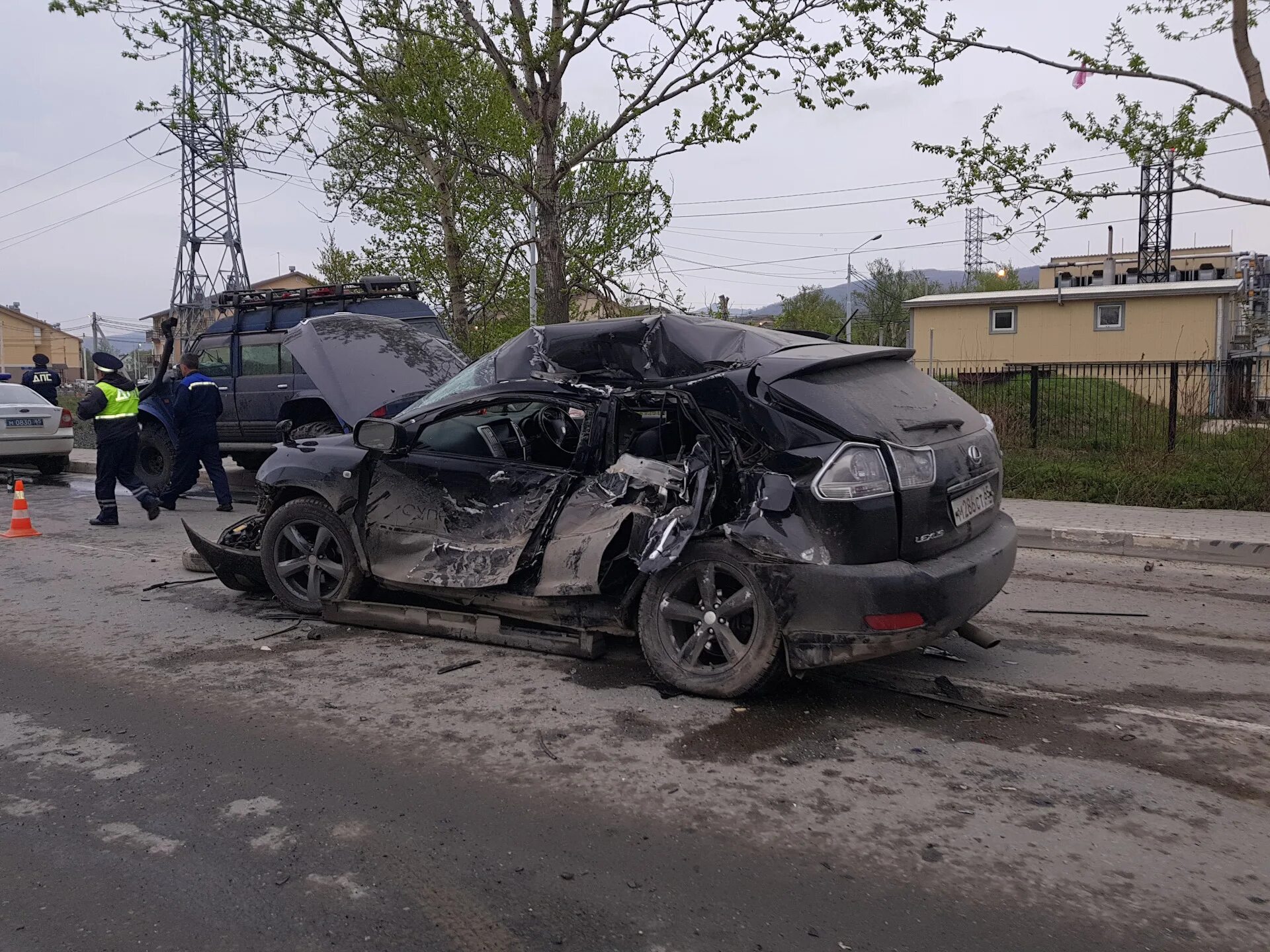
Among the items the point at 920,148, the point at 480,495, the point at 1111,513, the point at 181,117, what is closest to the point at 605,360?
the point at 480,495

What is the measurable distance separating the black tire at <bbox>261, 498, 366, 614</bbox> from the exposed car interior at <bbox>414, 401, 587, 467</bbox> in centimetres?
84

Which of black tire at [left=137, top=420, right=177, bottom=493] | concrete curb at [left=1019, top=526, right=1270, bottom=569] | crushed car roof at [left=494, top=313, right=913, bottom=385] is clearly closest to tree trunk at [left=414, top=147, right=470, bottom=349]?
black tire at [left=137, top=420, right=177, bottom=493]

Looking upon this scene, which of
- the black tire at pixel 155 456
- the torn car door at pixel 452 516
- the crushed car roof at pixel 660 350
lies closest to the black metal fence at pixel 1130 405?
the crushed car roof at pixel 660 350

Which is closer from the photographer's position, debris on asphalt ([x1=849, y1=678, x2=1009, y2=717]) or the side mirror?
debris on asphalt ([x1=849, y1=678, x2=1009, y2=717])

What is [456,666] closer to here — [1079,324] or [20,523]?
[20,523]

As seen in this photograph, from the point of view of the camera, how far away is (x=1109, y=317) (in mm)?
30891

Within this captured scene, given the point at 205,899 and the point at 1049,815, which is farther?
the point at 1049,815

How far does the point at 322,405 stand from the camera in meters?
12.5

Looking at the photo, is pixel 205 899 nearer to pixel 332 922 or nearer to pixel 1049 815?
pixel 332 922

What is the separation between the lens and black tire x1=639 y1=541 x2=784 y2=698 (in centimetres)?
454

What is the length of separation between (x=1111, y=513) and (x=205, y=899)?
33.5ft

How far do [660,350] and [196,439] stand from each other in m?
8.19

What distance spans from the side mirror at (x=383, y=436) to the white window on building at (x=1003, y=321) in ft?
98.5

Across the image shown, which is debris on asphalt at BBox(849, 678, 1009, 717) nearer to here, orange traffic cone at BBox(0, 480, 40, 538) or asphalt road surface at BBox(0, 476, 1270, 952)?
asphalt road surface at BBox(0, 476, 1270, 952)
